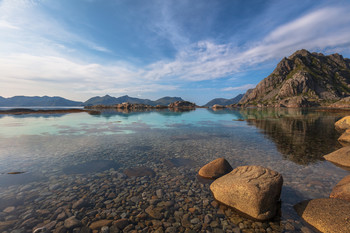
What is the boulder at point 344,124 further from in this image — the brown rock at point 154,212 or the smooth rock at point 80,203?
the smooth rock at point 80,203

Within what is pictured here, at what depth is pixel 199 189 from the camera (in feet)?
34.8

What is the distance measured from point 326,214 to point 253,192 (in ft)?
10.5

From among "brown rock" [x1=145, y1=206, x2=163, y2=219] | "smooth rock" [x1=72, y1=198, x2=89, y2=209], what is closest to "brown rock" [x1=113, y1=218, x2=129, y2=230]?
"brown rock" [x1=145, y1=206, x2=163, y2=219]

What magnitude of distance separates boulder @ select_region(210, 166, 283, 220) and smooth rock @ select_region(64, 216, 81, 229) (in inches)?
294

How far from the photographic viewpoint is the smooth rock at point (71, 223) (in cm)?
724

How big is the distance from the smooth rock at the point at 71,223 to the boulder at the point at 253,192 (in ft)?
→ 24.5

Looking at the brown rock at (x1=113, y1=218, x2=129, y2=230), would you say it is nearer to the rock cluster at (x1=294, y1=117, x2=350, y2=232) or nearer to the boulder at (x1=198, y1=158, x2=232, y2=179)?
the boulder at (x1=198, y1=158, x2=232, y2=179)

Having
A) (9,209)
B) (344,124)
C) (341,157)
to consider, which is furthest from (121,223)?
(344,124)

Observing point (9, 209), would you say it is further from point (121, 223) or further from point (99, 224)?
point (121, 223)

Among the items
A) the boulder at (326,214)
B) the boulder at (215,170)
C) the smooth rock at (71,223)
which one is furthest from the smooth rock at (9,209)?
the boulder at (326,214)

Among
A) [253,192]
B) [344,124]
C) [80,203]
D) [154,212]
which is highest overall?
[344,124]

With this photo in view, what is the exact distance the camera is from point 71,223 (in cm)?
742

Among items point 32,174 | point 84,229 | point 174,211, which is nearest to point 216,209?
point 174,211

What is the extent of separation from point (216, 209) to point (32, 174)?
1446cm
